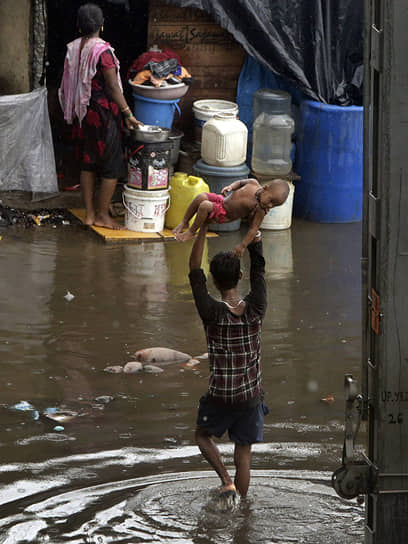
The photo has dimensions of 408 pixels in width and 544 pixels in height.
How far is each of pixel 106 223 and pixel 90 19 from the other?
196 centimetres

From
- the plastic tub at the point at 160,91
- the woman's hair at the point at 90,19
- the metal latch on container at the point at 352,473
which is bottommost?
the metal latch on container at the point at 352,473

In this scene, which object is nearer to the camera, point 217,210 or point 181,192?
point 217,210

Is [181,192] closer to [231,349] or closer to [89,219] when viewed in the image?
[89,219]

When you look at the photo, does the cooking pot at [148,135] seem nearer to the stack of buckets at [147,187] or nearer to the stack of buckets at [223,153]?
the stack of buckets at [147,187]

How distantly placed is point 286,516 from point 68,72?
18.7ft

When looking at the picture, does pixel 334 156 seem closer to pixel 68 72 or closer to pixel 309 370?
pixel 68 72

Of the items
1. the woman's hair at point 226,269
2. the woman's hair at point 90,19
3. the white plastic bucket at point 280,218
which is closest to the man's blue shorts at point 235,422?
the woman's hair at point 226,269

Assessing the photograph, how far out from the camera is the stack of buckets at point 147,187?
9.27m

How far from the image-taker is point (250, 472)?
514 centimetres

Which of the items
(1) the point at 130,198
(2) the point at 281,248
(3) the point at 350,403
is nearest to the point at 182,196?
(1) the point at 130,198

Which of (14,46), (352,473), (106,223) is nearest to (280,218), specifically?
(106,223)

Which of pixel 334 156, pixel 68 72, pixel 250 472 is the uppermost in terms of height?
pixel 68 72

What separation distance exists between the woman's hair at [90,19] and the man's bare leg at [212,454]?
520 cm

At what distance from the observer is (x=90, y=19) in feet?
29.0
